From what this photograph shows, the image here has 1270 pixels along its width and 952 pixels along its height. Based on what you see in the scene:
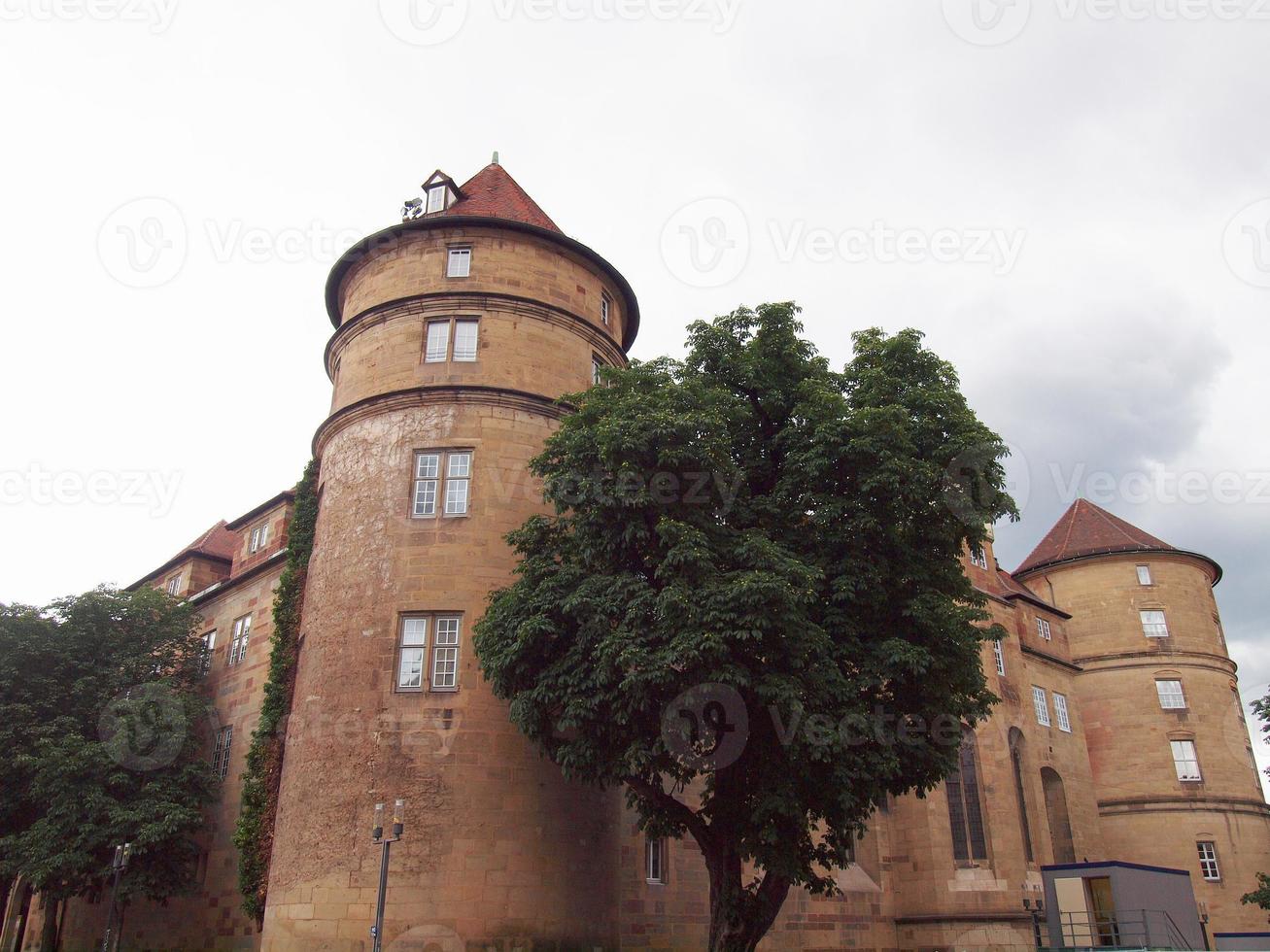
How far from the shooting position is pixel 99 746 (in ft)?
93.4

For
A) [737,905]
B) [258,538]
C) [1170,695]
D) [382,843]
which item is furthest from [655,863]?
[1170,695]

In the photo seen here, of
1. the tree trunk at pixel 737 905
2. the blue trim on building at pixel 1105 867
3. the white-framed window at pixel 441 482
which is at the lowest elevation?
the tree trunk at pixel 737 905

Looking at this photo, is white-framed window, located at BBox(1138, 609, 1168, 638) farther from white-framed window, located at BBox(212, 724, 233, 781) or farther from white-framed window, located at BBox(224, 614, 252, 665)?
white-framed window, located at BBox(212, 724, 233, 781)

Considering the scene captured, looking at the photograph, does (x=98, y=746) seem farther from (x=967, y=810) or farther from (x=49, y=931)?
(x=967, y=810)

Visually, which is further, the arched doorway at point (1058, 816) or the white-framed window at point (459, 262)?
the arched doorway at point (1058, 816)

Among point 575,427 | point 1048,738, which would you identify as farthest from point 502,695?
point 1048,738

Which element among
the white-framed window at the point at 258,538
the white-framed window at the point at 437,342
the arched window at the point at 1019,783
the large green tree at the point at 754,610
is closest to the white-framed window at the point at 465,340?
the white-framed window at the point at 437,342

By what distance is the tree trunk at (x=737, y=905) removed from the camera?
61.5ft

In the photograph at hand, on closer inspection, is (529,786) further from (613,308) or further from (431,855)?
(613,308)

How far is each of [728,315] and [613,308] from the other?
7711 mm

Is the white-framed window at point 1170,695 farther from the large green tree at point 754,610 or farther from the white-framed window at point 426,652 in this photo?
the white-framed window at point 426,652

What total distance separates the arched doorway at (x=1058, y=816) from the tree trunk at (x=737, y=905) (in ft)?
84.3

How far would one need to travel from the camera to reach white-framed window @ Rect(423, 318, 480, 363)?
25906 mm

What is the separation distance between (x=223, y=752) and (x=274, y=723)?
7.48m
